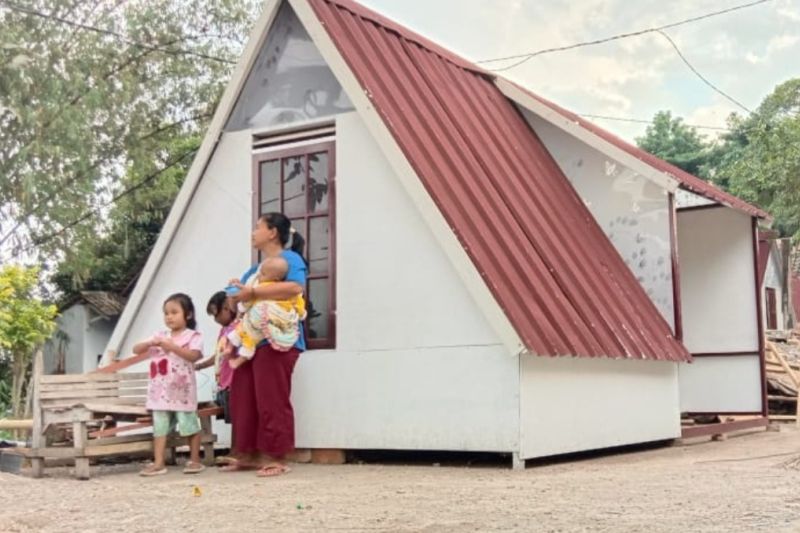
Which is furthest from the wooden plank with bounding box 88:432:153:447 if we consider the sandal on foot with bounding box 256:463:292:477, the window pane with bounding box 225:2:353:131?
the window pane with bounding box 225:2:353:131

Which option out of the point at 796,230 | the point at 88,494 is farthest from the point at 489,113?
the point at 796,230

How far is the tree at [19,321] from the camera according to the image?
571 inches

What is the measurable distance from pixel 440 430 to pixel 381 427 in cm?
48

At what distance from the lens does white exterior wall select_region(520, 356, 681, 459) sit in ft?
23.0

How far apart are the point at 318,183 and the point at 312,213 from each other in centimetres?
26

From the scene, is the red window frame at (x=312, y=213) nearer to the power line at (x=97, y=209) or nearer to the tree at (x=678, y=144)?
the power line at (x=97, y=209)

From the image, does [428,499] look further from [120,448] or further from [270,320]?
[120,448]

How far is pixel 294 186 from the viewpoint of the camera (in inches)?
323

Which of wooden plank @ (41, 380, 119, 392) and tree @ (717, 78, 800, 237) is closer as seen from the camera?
wooden plank @ (41, 380, 119, 392)

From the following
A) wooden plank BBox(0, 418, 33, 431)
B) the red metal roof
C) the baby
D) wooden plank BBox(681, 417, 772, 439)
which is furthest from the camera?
wooden plank BBox(681, 417, 772, 439)

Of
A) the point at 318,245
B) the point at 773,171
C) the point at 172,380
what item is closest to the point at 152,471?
the point at 172,380

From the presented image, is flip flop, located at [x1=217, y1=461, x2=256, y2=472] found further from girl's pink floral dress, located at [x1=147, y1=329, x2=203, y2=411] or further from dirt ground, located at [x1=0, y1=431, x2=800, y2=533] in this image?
girl's pink floral dress, located at [x1=147, y1=329, x2=203, y2=411]

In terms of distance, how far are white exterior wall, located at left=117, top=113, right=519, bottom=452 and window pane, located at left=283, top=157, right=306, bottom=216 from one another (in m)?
0.41

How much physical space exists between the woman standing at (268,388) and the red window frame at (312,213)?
0.63 meters
